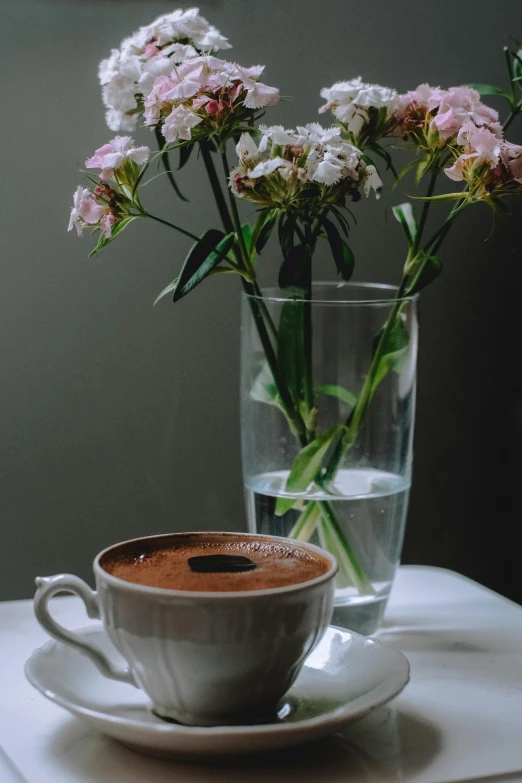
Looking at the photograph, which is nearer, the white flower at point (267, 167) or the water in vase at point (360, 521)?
the white flower at point (267, 167)

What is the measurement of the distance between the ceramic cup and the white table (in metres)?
0.03

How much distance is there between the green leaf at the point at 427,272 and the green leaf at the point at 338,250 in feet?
0.17

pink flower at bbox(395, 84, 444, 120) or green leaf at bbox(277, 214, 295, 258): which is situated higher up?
pink flower at bbox(395, 84, 444, 120)

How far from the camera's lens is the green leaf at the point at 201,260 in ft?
2.34

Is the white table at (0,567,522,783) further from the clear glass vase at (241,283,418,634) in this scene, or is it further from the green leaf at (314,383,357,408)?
Result: the green leaf at (314,383,357,408)

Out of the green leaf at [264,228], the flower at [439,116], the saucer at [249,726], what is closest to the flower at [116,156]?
the green leaf at [264,228]

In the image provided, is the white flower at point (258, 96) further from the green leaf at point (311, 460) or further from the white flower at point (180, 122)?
the green leaf at point (311, 460)

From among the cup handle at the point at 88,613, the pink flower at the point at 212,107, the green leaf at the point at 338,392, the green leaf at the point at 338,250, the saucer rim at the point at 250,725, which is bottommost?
the saucer rim at the point at 250,725

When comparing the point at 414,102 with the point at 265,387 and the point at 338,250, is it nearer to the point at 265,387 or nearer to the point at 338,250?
the point at 338,250

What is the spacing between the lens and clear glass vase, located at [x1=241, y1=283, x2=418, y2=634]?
736 millimetres

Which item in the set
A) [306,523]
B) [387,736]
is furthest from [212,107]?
[387,736]

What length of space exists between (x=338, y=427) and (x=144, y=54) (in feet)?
1.05

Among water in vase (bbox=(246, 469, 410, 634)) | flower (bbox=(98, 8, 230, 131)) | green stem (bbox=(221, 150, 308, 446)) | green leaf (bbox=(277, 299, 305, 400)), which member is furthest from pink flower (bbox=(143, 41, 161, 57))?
water in vase (bbox=(246, 469, 410, 634))

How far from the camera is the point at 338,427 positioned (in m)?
0.74
